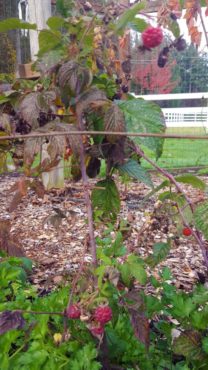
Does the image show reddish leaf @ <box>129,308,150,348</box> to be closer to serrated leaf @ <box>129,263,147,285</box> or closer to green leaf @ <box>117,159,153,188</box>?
serrated leaf @ <box>129,263,147,285</box>

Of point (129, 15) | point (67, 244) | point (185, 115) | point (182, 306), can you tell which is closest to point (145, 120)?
point (129, 15)

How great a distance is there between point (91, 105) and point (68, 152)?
25 centimetres

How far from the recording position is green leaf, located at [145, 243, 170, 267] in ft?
3.12

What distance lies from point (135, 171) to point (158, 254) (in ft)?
0.81

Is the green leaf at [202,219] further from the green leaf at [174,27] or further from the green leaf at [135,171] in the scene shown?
the green leaf at [174,27]

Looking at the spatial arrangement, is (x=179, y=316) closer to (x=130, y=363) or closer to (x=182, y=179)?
(x=130, y=363)

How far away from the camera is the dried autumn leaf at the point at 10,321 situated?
0.69 m

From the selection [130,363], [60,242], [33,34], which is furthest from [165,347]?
[33,34]

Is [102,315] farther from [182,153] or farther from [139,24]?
[182,153]

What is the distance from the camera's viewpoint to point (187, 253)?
7.05 ft

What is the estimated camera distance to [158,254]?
95 cm

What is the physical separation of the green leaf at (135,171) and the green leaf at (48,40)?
0.26m

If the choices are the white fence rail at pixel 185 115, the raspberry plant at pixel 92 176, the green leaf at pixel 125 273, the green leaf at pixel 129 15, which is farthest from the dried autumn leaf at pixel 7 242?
the white fence rail at pixel 185 115

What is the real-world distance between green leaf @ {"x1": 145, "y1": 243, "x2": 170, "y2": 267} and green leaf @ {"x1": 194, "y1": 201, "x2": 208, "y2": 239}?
0.77 ft
